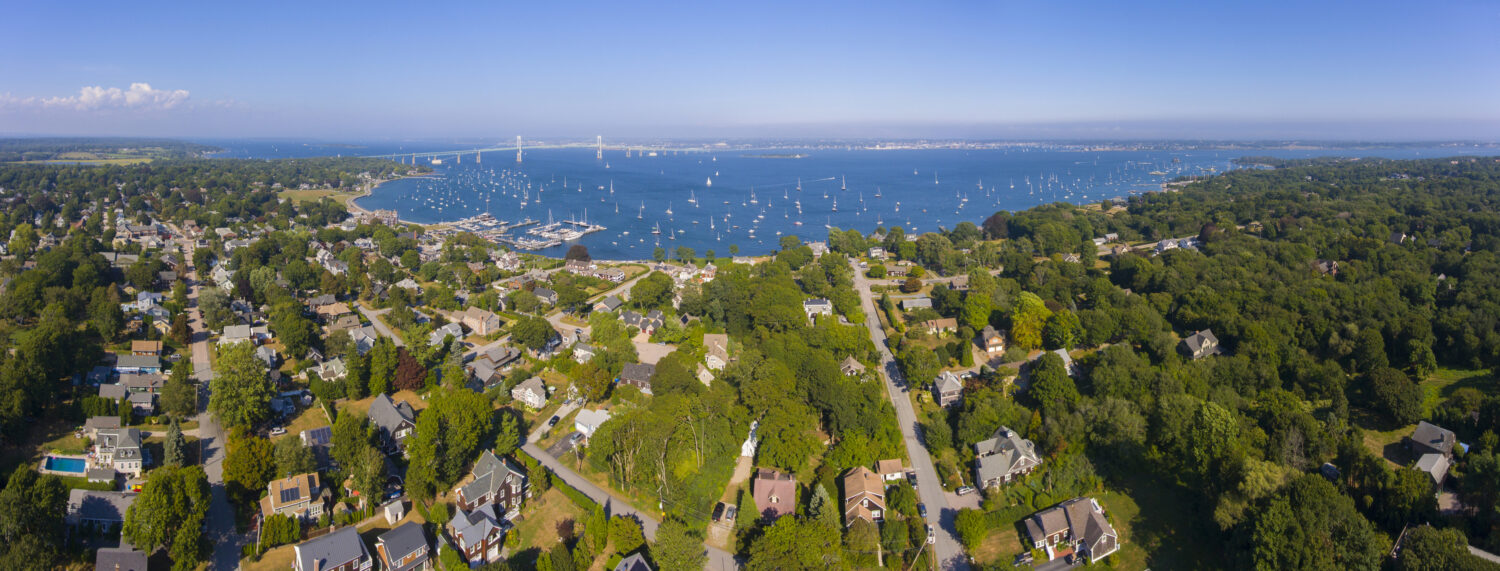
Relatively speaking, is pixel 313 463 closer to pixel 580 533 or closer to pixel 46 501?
pixel 46 501

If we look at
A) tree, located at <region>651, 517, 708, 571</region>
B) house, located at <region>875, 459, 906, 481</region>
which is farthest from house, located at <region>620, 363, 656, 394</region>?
tree, located at <region>651, 517, 708, 571</region>

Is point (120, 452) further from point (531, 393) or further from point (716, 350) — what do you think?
point (716, 350)

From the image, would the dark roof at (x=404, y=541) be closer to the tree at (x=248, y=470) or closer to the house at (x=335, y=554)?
the house at (x=335, y=554)

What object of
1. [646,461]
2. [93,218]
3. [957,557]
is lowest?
[957,557]

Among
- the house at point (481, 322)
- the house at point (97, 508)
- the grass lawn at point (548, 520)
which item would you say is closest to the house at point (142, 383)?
the house at point (97, 508)

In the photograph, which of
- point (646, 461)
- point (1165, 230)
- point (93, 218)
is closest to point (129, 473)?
point (646, 461)

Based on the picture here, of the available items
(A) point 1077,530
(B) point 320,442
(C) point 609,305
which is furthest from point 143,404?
(A) point 1077,530
